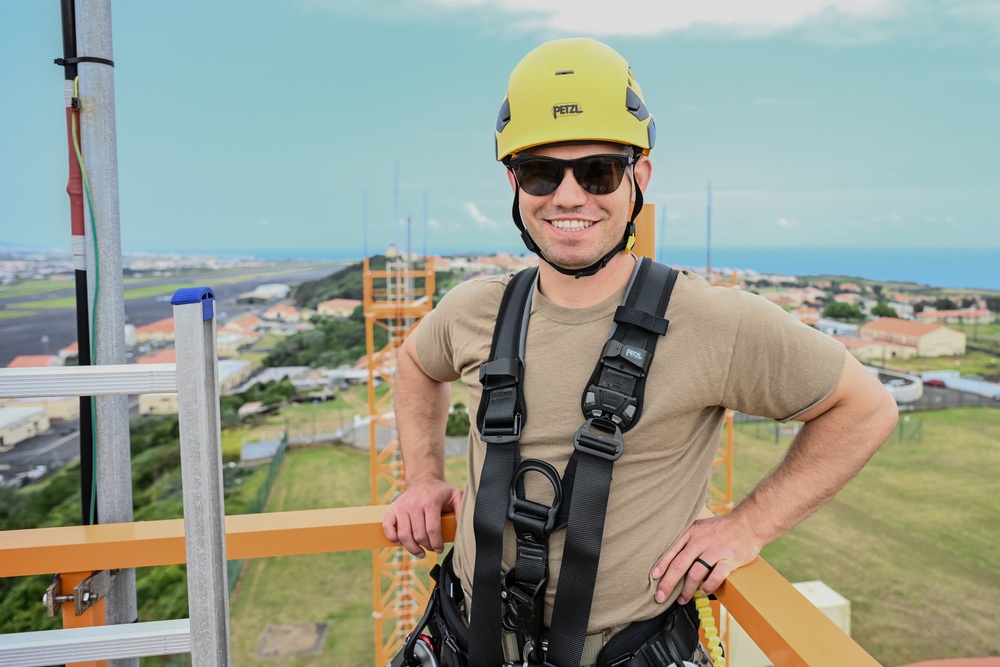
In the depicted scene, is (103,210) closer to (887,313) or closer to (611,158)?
(611,158)

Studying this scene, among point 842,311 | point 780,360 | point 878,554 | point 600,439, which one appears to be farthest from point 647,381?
point 842,311

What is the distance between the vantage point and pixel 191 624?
1.08 metres

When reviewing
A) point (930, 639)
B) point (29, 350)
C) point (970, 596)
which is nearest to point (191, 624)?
point (29, 350)

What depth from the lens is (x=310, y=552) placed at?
176cm

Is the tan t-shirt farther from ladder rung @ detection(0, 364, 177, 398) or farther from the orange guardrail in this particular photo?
ladder rung @ detection(0, 364, 177, 398)

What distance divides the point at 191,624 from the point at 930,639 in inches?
780

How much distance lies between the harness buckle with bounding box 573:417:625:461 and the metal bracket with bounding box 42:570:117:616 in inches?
49.8

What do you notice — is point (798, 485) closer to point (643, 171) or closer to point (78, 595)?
point (643, 171)

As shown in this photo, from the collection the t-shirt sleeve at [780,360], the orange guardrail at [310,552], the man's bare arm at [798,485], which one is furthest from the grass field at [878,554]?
the t-shirt sleeve at [780,360]

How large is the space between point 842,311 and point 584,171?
105 feet

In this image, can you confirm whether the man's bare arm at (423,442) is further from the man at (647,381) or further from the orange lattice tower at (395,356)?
the orange lattice tower at (395,356)

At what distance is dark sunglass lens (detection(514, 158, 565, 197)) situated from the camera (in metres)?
1.62

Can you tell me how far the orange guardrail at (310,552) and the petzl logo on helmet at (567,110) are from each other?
1.10 m

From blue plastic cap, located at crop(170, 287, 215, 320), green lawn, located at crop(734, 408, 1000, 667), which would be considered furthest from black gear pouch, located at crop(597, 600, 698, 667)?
green lawn, located at crop(734, 408, 1000, 667)
